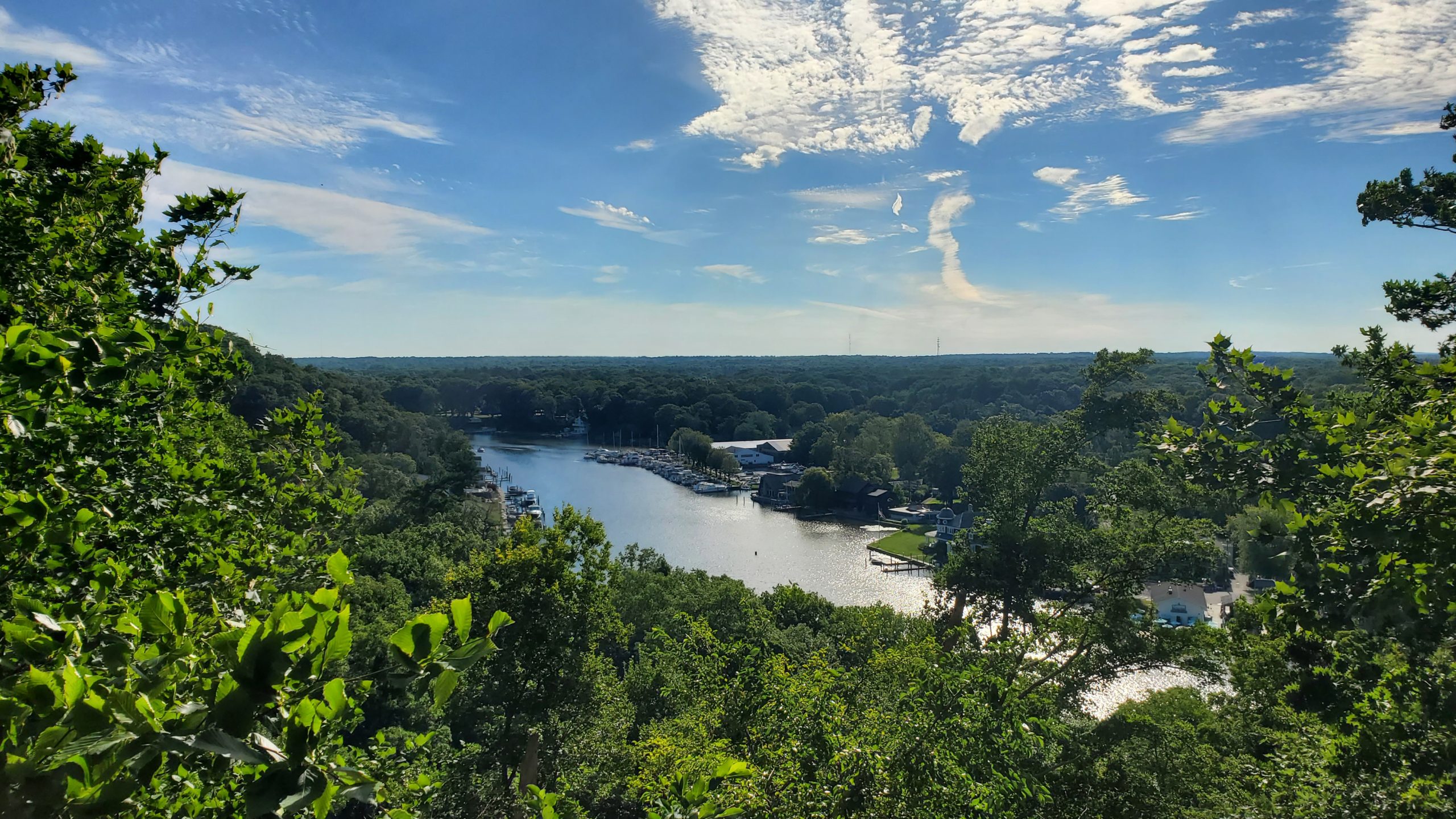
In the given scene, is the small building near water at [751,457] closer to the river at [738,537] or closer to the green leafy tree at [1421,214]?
the river at [738,537]

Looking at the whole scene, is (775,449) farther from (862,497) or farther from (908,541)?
(908,541)

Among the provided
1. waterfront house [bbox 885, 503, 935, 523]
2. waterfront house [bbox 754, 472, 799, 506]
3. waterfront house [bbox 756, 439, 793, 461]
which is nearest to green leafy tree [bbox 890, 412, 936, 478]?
waterfront house [bbox 885, 503, 935, 523]

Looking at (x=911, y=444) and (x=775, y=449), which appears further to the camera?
(x=775, y=449)

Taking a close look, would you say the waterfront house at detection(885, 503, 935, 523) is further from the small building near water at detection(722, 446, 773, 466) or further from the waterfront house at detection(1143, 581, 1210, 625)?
the small building near water at detection(722, 446, 773, 466)

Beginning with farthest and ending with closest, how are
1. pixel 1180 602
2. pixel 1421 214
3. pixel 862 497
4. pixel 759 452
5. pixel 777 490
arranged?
pixel 759 452
pixel 777 490
pixel 862 497
pixel 1180 602
pixel 1421 214

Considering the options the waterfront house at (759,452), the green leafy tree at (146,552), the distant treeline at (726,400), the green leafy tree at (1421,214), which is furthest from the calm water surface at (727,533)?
the distant treeline at (726,400)

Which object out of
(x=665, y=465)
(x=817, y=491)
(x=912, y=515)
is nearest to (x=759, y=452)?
(x=665, y=465)

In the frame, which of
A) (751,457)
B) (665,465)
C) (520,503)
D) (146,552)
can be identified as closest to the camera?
(146,552)
